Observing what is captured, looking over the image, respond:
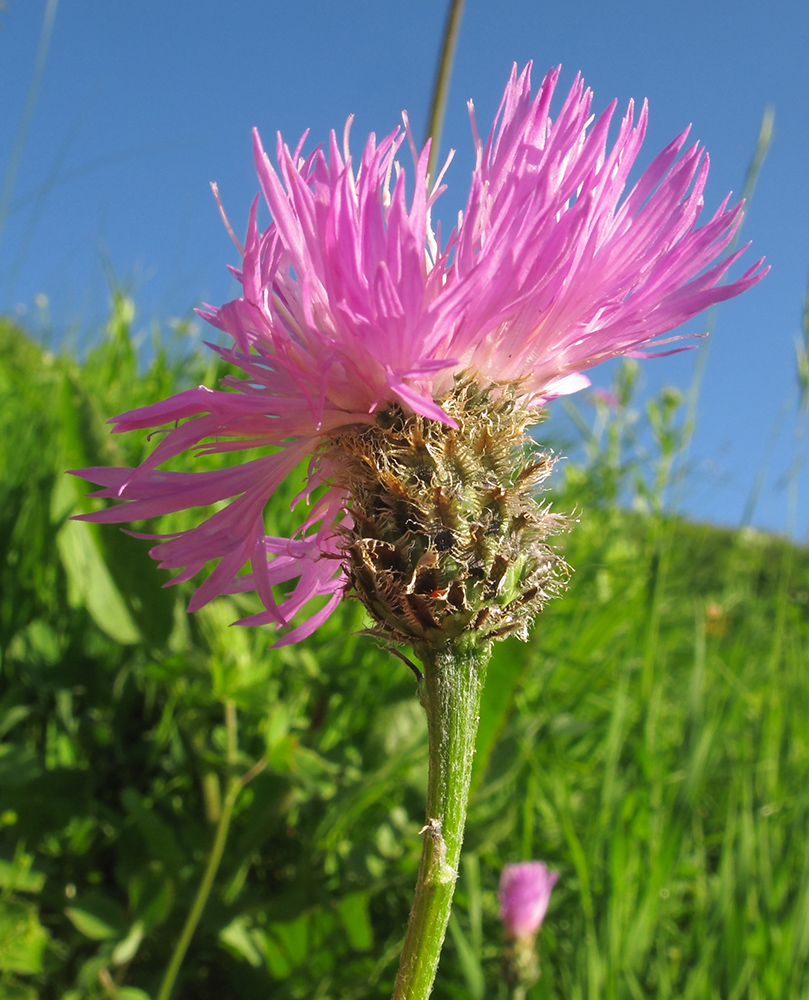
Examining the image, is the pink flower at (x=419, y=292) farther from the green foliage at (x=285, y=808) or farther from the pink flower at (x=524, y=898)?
the pink flower at (x=524, y=898)

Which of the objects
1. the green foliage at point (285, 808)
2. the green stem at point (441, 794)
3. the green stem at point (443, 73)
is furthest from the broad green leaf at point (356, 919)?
the green stem at point (443, 73)

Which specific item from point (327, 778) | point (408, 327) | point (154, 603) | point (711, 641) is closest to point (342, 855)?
point (327, 778)

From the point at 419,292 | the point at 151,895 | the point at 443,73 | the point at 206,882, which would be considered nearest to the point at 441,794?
the point at 419,292

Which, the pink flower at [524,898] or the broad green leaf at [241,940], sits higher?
the pink flower at [524,898]

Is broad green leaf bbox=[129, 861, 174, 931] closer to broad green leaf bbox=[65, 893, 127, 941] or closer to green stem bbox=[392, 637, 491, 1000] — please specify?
broad green leaf bbox=[65, 893, 127, 941]

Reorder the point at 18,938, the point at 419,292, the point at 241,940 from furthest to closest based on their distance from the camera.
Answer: the point at 241,940, the point at 18,938, the point at 419,292

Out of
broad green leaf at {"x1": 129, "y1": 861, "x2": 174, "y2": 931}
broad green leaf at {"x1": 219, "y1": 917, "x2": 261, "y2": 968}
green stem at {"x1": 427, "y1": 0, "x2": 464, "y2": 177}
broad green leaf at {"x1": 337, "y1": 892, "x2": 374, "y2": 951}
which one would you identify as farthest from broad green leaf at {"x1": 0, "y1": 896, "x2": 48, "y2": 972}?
green stem at {"x1": 427, "y1": 0, "x2": 464, "y2": 177}

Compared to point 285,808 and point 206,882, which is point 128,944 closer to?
point 206,882
